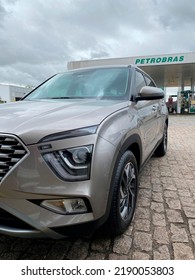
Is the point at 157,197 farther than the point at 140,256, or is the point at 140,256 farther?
the point at 157,197

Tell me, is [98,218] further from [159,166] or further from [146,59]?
[146,59]

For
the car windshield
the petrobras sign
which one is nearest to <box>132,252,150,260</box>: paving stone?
the car windshield

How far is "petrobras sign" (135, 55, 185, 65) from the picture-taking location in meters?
15.4

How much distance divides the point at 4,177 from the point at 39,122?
453mm

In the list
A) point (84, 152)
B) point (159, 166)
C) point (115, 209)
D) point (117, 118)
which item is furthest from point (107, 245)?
point (159, 166)

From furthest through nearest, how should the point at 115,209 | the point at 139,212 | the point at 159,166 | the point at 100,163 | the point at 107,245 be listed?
1. the point at 159,166
2. the point at 139,212
3. the point at 107,245
4. the point at 115,209
5. the point at 100,163

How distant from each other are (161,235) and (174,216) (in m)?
0.44

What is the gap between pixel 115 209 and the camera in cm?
191

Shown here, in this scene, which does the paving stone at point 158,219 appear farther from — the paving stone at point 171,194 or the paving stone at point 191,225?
the paving stone at point 171,194

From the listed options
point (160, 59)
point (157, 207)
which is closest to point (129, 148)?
point (157, 207)

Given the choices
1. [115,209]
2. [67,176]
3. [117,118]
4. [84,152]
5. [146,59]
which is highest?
[146,59]

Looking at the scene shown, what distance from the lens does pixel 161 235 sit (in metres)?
2.21

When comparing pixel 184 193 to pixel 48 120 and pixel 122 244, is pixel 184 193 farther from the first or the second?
pixel 48 120

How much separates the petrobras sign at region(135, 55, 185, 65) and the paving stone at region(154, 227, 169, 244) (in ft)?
50.2
